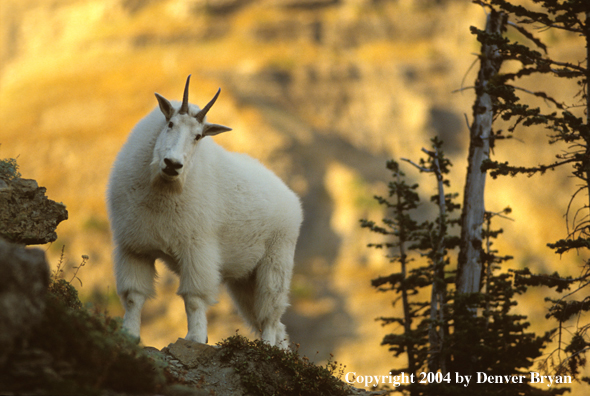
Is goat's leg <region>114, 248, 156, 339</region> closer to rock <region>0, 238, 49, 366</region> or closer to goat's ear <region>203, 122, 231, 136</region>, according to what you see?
goat's ear <region>203, 122, 231, 136</region>

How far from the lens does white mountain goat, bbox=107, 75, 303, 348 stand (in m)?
6.28

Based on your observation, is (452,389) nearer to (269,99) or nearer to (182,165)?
(182,165)

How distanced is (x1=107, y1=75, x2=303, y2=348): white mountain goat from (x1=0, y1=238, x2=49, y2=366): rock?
2467mm

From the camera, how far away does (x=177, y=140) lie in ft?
19.9

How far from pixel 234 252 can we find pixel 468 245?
4.60 metres

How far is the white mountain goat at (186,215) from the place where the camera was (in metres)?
6.28

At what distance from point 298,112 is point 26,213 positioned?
104 ft

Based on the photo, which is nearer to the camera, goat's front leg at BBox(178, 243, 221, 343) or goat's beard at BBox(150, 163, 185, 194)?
goat's beard at BBox(150, 163, 185, 194)

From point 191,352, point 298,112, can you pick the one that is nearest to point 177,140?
point 191,352

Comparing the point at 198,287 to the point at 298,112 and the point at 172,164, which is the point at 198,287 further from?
the point at 298,112

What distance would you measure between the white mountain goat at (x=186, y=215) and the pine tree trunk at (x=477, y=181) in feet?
13.0

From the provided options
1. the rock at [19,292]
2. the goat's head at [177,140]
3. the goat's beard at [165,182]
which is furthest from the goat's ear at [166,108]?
the rock at [19,292]

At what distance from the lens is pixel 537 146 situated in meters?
35.8

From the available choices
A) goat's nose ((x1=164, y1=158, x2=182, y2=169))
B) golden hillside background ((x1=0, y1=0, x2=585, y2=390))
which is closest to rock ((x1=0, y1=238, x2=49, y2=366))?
goat's nose ((x1=164, y1=158, x2=182, y2=169))
